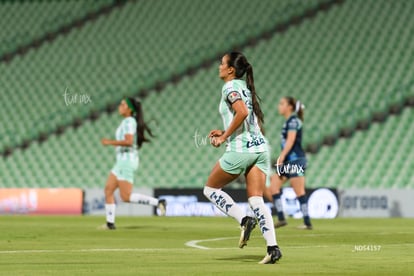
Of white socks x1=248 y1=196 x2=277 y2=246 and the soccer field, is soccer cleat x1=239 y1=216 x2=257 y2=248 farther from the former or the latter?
the soccer field

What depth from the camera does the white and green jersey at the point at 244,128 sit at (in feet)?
31.6

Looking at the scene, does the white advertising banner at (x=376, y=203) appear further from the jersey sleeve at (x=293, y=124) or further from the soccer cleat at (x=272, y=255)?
the soccer cleat at (x=272, y=255)

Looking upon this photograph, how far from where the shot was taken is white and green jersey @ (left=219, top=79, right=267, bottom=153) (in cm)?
962

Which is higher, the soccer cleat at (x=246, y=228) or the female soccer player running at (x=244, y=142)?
the female soccer player running at (x=244, y=142)

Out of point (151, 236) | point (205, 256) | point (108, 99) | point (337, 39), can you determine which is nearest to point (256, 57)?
point (337, 39)

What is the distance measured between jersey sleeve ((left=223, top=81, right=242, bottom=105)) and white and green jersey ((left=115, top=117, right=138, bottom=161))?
23.0 feet

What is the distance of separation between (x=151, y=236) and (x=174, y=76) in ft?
52.4

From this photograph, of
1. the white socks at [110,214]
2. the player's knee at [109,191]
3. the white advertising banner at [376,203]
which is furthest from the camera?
the white advertising banner at [376,203]

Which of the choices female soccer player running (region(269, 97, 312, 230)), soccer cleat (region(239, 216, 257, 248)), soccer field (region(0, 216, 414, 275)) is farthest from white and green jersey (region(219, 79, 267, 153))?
female soccer player running (region(269, 97, 312, 230))

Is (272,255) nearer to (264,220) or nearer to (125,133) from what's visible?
(264,220)

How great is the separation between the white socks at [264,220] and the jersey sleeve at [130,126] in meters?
7.07

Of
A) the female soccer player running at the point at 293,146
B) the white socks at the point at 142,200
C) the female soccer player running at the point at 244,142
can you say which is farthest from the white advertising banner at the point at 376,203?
the female soccer player running at the point at 244,142

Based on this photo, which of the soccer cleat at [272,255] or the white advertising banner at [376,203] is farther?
the white advertising banner at [376,203]

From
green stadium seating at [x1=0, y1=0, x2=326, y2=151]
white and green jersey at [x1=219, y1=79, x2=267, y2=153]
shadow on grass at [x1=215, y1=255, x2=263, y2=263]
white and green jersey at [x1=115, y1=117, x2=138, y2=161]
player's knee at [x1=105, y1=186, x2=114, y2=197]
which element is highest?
green stadium seating at [x1=0, y1=0, x2=326, y2=151]
